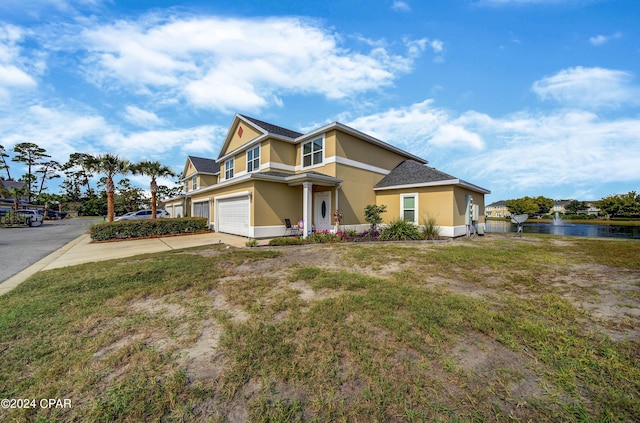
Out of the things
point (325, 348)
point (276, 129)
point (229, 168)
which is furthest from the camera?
point (229, 168)

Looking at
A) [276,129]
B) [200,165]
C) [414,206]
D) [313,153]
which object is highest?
[276,129]

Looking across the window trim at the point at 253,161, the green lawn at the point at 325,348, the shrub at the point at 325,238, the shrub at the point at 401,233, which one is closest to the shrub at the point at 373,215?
the shrub at the point at 401,233

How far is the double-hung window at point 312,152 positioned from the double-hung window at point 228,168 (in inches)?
312

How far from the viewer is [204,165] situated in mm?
26484

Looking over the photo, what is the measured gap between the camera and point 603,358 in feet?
8.60

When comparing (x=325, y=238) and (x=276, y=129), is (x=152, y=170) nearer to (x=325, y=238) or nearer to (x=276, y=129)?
(x=276, y=129)

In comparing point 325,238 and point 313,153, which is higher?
point 313,153

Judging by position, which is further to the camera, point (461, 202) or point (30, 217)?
point (30, 217)

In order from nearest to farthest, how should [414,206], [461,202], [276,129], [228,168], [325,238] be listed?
[325,238]
[461,202]
[414,206]
[276,129]
[228,168]

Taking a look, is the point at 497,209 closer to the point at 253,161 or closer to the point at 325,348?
the point at 253,161

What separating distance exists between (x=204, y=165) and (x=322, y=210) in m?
18.3

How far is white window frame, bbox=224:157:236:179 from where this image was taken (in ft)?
65.5

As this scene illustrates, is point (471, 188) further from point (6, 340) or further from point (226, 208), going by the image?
point (6, 340)

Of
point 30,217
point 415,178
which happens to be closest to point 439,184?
point 415,178
